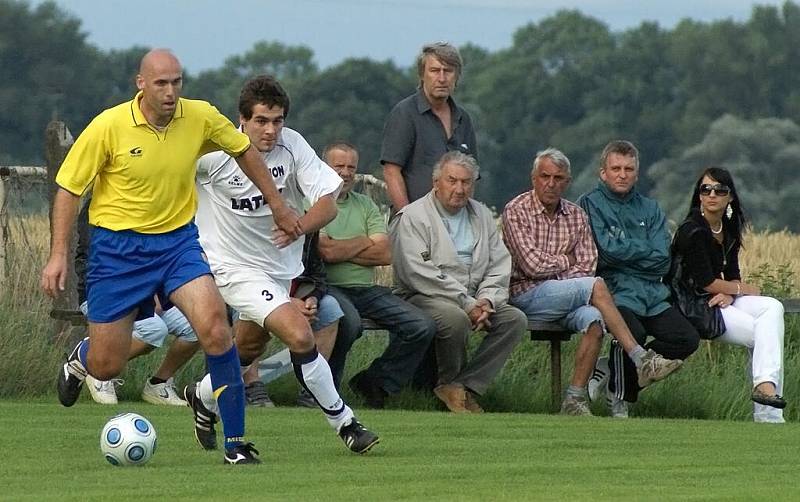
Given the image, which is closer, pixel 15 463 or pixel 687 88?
pixel 15 463

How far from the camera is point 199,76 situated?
108938 millimetres

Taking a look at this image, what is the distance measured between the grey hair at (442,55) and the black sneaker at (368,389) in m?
2.20

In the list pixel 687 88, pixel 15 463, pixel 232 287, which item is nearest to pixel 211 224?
pixel 232 287

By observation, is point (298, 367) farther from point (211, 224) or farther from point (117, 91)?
point (117, 91)

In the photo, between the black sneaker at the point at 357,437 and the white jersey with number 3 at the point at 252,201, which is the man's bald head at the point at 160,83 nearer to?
the white jersey with number 3 at the point at 252,201

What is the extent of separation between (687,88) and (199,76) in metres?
28.4

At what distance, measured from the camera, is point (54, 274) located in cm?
939

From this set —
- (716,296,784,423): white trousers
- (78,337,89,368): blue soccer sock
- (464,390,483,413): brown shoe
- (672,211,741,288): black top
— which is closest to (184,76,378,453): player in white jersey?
(78,337,89,368): blue soccer sock

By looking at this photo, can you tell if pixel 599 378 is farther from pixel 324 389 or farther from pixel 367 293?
pixel 324 389

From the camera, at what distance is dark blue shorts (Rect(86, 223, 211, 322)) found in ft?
32.1

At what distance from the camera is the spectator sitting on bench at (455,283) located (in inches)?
533

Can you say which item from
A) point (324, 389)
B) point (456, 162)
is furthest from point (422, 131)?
point (324, 389)

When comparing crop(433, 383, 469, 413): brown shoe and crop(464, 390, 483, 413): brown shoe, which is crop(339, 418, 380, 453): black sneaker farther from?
crop(464, 390, 483, 413): brown shoe

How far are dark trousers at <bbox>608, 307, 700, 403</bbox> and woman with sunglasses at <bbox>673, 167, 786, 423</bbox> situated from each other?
0.28m
